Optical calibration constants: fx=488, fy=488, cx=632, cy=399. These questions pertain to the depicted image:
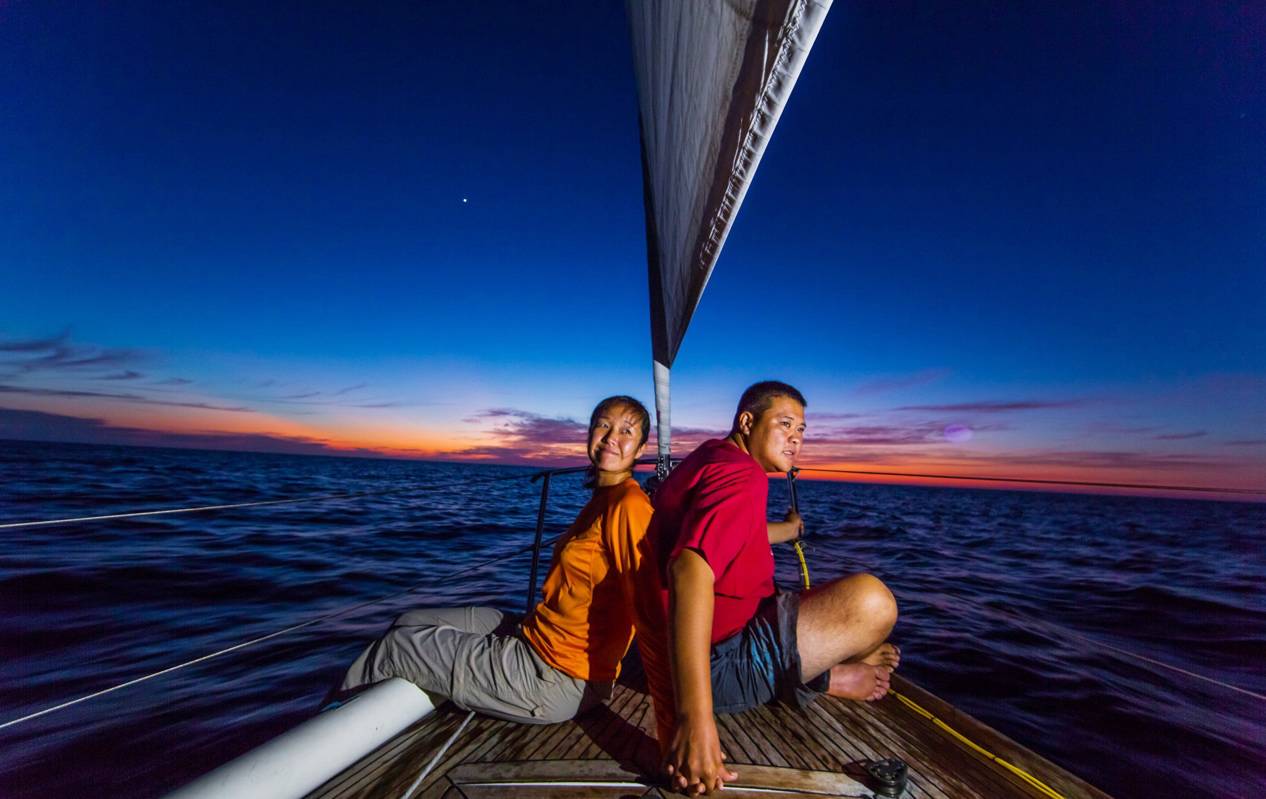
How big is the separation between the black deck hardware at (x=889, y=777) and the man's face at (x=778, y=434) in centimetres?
98

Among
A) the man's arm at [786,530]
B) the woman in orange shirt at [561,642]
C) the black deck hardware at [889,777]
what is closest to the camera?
the black deck hardware at [889,777]

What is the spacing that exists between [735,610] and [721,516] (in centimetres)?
59

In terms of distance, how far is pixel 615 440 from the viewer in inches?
74.7

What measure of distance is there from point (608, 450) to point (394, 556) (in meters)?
7.95

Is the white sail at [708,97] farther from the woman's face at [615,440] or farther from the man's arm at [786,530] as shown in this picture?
the man's arm at [786,530]

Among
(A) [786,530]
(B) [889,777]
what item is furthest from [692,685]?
(A) [786,530]

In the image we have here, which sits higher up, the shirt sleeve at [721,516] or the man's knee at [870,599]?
the shirt sleeve at [721,516]

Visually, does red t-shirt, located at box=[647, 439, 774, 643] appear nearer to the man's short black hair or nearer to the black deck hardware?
the man's short black hair

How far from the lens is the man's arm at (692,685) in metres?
1.23

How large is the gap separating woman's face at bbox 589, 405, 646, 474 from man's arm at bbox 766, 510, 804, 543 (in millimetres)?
1242

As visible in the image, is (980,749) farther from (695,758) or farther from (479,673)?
(479,673)

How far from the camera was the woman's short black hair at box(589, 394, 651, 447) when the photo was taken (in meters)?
1.93

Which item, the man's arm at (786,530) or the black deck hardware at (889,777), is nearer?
the black deck hardware at (889,777)

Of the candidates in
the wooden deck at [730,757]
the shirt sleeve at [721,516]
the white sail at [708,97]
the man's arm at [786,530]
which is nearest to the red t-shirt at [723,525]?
the shirt sleeve at [721,516]
